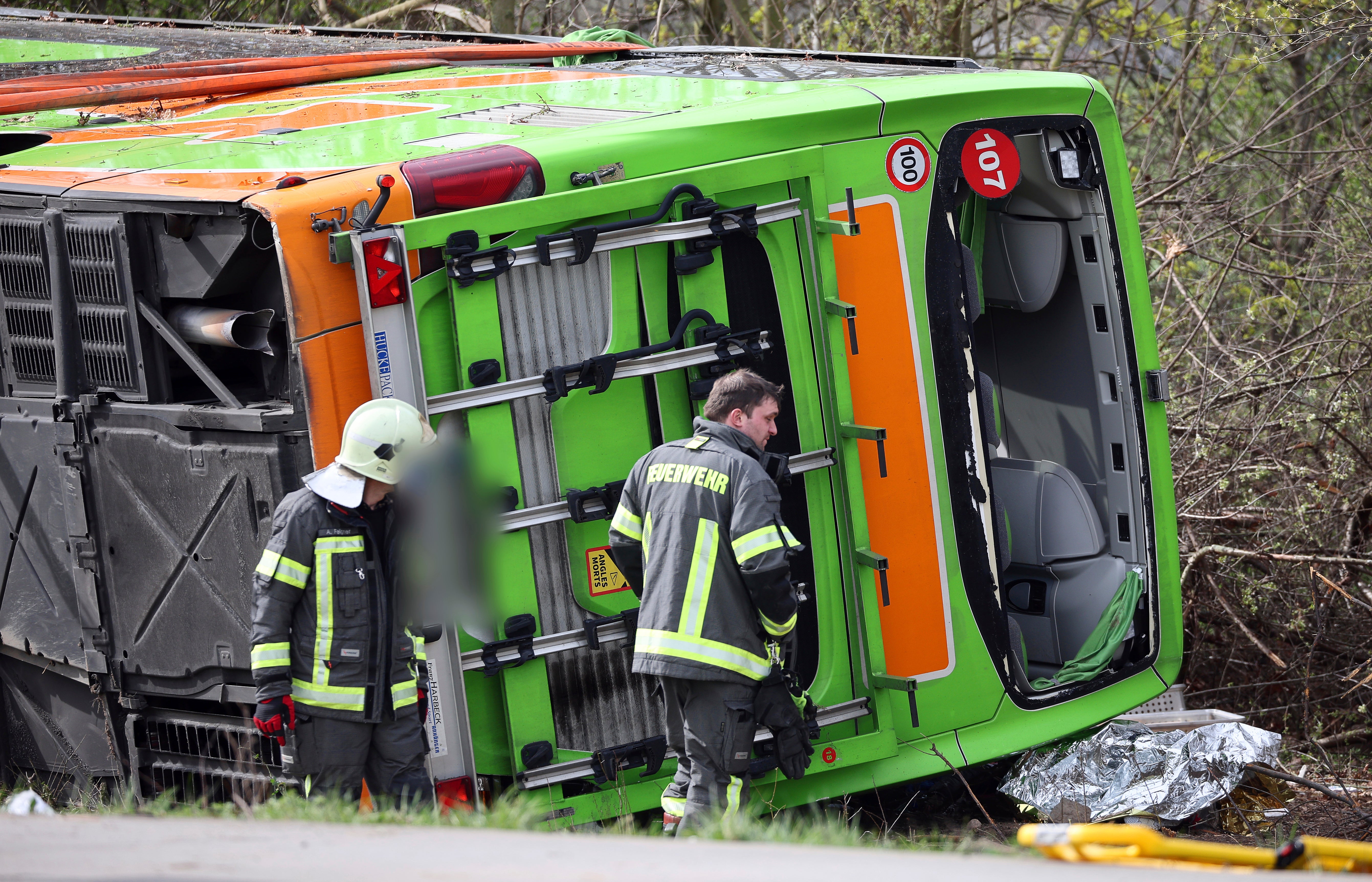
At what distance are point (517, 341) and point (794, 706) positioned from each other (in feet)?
4.64

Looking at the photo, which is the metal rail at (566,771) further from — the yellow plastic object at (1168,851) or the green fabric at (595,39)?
the green fabric at (595,39)

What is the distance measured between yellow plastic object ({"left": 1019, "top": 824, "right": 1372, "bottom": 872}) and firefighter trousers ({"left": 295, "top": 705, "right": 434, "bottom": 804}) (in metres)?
1.95

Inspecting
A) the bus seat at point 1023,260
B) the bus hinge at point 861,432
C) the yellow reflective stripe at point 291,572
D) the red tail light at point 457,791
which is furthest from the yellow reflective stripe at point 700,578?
the bus seat at point 1023,260

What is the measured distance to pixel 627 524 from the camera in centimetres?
414

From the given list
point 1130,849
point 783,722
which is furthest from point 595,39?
point 1130,849

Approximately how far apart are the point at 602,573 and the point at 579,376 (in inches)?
24.4

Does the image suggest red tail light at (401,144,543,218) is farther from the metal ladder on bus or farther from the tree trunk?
the tree trunk

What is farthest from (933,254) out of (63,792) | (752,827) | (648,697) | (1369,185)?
(1369,185)

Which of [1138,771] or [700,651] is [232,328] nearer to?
[700,651]

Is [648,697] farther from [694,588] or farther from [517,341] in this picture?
[517,341]

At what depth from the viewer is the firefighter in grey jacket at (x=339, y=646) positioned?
3.95 meters

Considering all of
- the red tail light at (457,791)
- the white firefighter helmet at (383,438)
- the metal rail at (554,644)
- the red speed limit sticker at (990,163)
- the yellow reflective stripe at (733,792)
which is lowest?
the yellow reflective stripe at (733,792)

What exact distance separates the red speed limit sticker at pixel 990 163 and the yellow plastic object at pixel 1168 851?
263cm

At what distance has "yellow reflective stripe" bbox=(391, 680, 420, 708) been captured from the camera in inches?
159
